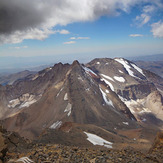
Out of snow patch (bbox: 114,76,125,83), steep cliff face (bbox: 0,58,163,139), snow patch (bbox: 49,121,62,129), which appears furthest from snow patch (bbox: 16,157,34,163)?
snow patch (bbox: 114,76,125,83)

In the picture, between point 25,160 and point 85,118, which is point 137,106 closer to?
point 85,118

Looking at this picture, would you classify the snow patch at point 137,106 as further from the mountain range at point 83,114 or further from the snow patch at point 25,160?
the snow patch at point 25,160

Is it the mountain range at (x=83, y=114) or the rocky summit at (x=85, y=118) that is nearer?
the rocky summit at (x=85, y=118)

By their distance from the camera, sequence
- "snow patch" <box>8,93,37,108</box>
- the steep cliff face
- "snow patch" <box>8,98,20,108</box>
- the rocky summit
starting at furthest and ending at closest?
"snow patch" <box>8,98,20,108</box> → "snow patch" <box>8,93,37,108</box> → the steep cliff face → the rocky summit

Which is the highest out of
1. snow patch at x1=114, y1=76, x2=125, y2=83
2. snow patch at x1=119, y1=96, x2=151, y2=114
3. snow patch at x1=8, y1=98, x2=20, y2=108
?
snow patch at x1=114, y1=76, x2=125, y2=83

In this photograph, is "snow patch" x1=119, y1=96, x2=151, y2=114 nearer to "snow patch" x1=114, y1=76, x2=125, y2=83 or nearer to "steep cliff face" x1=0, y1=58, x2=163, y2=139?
"steep cliff face" x1=0, y1=58, x2=163, y2=139

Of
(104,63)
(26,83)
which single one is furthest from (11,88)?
(104,63)

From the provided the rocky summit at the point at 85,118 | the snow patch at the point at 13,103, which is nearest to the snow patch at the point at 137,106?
the rocky summit at the point at 85,118

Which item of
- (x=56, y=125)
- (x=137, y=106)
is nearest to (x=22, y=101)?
(x=56, y=125)

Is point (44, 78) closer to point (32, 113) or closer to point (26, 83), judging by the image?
point (26, 83)
